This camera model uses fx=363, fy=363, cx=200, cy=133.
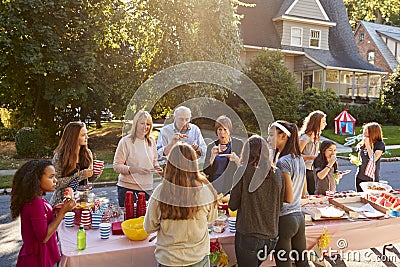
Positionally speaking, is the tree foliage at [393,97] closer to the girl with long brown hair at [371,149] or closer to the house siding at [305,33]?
the house siding at [305,33]

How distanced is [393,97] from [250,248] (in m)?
23.7

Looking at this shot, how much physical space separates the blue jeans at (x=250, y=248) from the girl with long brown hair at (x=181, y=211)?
51 centimetres

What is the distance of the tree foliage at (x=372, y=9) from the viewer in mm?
42691

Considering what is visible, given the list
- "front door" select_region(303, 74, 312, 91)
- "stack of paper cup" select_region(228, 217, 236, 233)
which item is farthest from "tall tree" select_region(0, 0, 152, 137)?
"front door" select_region(303, 74, 312, 91)

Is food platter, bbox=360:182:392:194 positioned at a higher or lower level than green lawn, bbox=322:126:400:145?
higher

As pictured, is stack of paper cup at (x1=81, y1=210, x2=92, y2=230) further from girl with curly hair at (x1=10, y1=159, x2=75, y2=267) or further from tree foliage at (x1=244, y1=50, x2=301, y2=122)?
tree foliage at (x1=244, y1=50, x2=301, y2=122)

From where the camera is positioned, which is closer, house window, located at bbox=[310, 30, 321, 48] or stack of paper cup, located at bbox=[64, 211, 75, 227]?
stack of paper cup, located at bbox=[64, 211, 75, 227]

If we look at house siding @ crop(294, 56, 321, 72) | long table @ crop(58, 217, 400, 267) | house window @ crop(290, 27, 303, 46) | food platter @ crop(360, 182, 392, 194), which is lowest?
long table @ crop(58, 217, 400, 267)

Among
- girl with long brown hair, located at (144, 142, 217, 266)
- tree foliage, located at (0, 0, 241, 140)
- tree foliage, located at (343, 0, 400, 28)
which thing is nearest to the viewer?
girl with long brown hair, located at (144, 142, 217, 266)

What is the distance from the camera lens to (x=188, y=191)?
2.53 metres

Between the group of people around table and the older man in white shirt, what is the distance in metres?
0.17

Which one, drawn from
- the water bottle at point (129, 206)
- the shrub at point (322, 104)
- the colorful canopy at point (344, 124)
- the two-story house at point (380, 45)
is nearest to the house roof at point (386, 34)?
the two-story house at point (380, 45)

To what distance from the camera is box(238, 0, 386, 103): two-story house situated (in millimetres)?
23812

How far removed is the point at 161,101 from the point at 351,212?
39.0 ft
